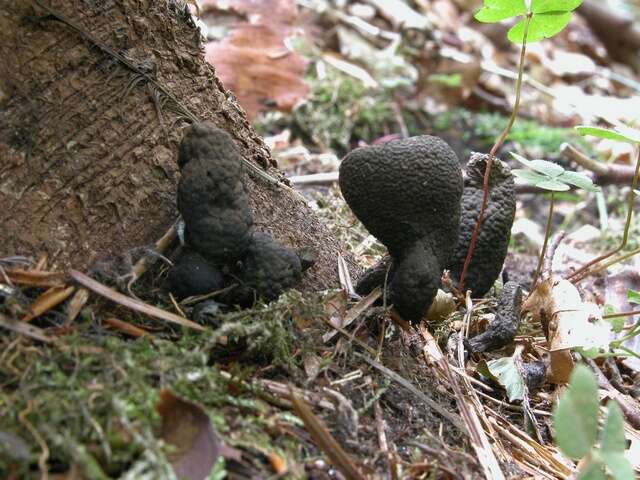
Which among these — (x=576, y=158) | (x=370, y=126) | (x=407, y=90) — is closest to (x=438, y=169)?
(x=576, y=158)

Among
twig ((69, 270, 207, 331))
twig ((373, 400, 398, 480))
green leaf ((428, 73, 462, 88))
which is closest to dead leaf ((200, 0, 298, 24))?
green leaf ((428, 73, 462, 88))

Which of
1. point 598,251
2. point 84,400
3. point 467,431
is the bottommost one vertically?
point 598,251

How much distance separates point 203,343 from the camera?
128 cm

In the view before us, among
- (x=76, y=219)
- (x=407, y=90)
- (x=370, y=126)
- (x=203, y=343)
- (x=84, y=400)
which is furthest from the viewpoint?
(x=407, y=90)

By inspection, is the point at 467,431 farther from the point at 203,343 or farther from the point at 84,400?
the point at 84,400

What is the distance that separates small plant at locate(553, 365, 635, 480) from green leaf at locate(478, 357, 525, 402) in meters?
0.58

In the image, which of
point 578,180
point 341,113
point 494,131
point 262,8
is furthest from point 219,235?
point 494,131

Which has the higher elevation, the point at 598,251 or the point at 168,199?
the point at 168,199

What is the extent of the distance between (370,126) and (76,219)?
2925 millimetres

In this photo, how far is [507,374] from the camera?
5.41ft

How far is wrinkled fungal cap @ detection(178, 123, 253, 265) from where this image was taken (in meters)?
1.36

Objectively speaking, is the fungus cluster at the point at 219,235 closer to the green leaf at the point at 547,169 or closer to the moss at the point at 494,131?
the green leaf at the point at 547,169

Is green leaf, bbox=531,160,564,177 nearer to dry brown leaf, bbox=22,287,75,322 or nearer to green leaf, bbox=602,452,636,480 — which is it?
green leaf, bbox=602,452,636,480

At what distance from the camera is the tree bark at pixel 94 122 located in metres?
1.34
